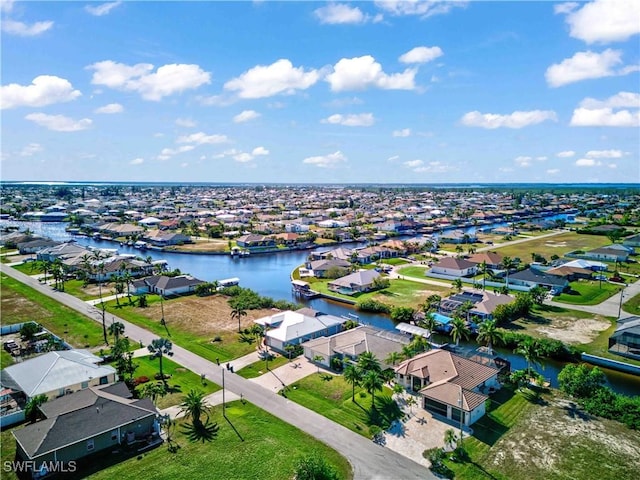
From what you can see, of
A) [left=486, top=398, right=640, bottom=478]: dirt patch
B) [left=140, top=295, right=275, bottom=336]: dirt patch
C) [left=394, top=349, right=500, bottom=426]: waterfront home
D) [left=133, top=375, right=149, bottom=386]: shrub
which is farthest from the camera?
[left=140, top=295, right=275, bottom=336]: dirt patch

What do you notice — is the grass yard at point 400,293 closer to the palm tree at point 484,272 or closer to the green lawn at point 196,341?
the palm tree at point 484,272

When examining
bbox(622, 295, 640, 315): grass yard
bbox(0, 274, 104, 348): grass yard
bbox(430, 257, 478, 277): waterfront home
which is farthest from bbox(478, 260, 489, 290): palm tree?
bbox(0, 274, 104, 348): grass yard

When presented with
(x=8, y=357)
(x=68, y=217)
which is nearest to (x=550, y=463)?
(x=8, y=357)

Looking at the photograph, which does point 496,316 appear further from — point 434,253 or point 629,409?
point 434,253

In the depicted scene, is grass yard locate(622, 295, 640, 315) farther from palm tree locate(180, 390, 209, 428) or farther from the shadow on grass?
palm tree locate(180, 390, 209, 428)

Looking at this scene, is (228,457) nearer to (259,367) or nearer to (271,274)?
(259,367)
